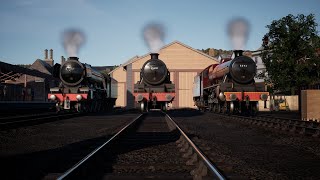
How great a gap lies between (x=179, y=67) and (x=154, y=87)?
88.9ft

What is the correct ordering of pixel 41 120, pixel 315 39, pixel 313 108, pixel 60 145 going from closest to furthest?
pixel 60 145, pixel 41 120, pixel 313 108, pixel 315 39

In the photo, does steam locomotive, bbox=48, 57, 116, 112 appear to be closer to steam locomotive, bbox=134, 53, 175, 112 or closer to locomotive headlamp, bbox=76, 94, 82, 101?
locomotive headlamp, bbox=76, 94, 82, 101

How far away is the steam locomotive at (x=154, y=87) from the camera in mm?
22188

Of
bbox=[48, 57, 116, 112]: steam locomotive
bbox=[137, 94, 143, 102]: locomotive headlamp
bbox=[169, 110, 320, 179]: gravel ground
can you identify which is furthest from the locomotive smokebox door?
bbox=[169, 110, 320, 179]: gravel ground

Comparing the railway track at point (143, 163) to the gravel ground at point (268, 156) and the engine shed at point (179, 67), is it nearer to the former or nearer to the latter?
the gravel ground at point (268, 156)

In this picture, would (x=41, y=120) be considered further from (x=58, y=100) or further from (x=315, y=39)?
(x=315, y=39)

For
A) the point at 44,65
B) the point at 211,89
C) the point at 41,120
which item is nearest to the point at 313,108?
the point at 211,89

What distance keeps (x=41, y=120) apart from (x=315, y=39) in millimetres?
25666

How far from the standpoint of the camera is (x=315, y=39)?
32406 millimetres

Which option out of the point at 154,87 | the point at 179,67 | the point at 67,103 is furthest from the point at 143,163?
the point at 179,67

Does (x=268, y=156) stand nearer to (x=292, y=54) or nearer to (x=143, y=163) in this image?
(x=143, y=163)

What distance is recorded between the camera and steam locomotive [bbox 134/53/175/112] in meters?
22.2

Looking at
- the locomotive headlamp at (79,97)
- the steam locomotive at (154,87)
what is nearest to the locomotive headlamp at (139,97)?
the steam locomotive at (154,87)

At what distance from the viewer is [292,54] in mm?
32281
